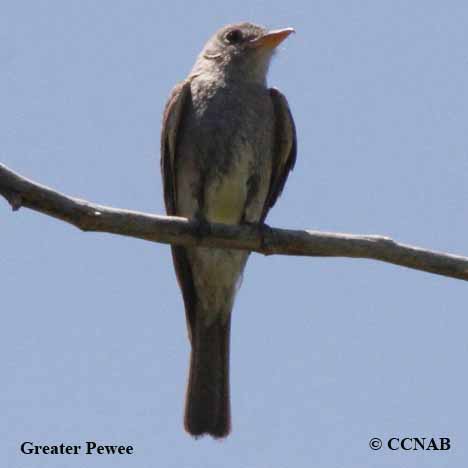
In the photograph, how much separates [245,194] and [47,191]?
2.46 metres

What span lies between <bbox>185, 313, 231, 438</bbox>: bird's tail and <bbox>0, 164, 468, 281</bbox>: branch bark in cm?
219

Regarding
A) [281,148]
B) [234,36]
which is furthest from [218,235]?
[234,36]

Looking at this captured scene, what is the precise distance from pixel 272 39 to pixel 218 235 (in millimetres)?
2667

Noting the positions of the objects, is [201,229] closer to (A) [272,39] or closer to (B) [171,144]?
(B) [171,144]

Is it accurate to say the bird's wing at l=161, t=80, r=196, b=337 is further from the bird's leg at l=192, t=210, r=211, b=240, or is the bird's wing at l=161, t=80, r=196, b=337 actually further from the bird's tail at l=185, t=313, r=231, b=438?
the bird's leg at l=192, t=210, r=211, b=240

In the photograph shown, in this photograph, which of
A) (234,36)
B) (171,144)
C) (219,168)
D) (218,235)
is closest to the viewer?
(218,235)

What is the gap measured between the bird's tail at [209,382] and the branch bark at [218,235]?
219 cm

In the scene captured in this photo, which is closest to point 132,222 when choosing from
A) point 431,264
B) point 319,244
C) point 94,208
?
point 94,208

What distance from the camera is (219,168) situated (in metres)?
7.38

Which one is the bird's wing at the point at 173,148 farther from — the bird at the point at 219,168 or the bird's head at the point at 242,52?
the bird's head at the point at 242,52

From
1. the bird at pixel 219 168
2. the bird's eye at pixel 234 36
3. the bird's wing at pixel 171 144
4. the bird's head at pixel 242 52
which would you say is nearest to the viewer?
the bird at pixel 219 168

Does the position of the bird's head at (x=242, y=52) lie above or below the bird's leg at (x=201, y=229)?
above

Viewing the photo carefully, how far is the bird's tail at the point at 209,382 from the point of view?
304 inches

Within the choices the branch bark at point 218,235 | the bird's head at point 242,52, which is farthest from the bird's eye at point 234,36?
the branch bark at point 218,235
